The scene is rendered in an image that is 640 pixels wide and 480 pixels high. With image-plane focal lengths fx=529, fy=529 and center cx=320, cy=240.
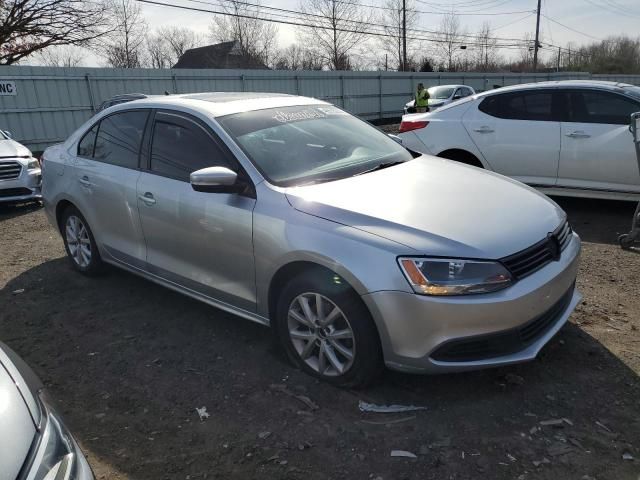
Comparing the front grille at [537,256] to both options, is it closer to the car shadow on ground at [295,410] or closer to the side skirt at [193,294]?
the car shadow on ground at [295,410]

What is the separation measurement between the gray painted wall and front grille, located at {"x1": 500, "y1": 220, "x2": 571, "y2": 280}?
52.3 ft

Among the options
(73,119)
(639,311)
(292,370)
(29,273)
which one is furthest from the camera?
(73,119)

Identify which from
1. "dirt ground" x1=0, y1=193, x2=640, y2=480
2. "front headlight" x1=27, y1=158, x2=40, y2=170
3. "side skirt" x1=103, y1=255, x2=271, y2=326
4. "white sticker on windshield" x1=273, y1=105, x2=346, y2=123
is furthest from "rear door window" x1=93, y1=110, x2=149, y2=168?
"front headlight" x1=27, y1=158, x2=40, y2=170

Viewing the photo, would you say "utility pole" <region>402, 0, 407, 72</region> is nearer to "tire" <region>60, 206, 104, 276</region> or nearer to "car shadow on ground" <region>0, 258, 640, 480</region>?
"tire" <region>60, 206, 104, 276</region>

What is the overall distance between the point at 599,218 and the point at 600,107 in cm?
129

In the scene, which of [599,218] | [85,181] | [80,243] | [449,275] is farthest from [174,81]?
[449,275]

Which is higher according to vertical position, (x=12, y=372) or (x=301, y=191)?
(x=301, y=191)

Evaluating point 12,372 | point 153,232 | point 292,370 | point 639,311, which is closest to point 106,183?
point 153,232

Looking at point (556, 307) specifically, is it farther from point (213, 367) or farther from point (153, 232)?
point (153, 232)

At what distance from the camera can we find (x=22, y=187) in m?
8.30

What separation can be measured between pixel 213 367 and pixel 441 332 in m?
1.57

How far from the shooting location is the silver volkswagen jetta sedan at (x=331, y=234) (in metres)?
2.67

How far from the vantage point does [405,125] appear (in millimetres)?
7480

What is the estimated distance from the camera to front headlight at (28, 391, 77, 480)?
1.56 meters
